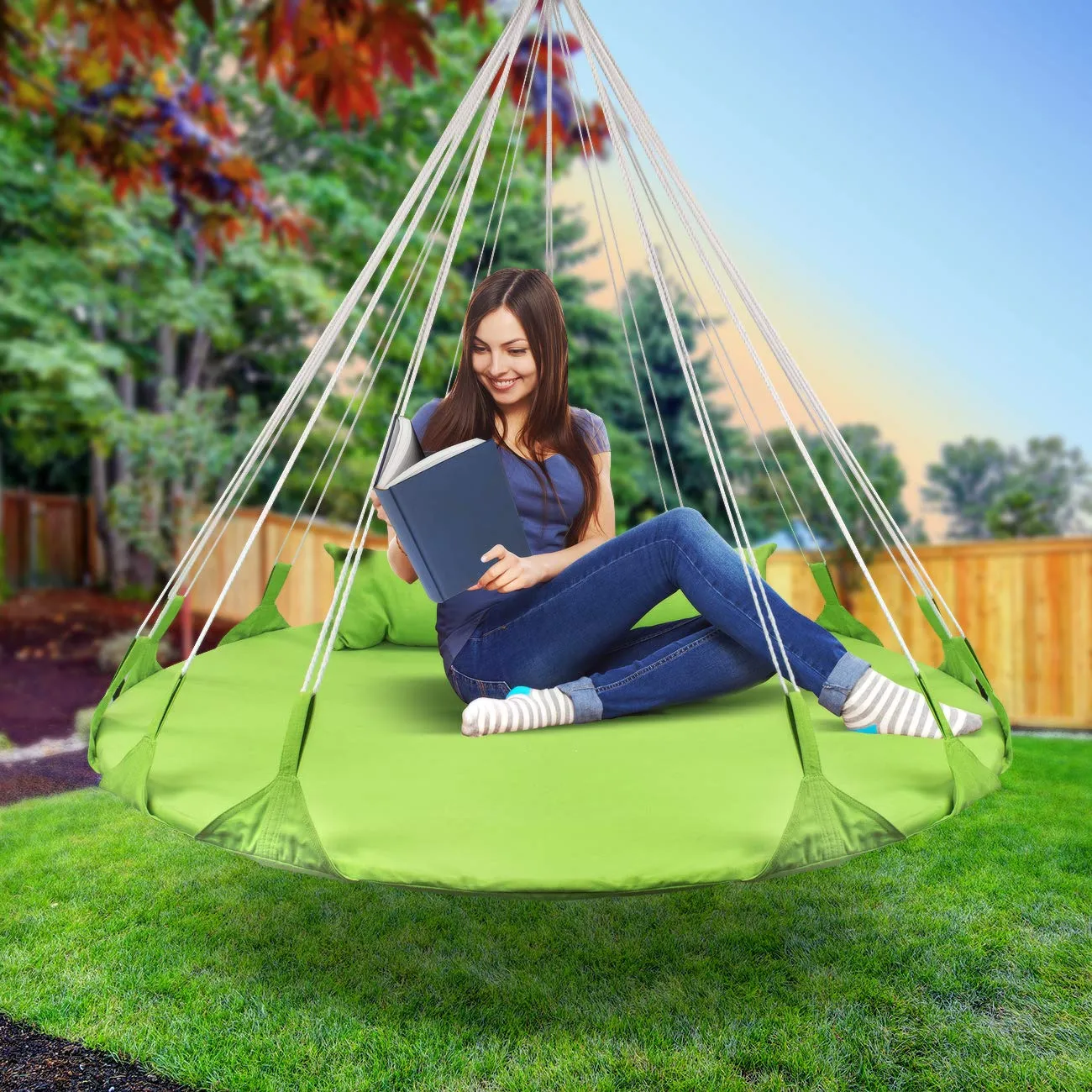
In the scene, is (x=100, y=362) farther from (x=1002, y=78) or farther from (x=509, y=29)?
(x=1002, y=78)

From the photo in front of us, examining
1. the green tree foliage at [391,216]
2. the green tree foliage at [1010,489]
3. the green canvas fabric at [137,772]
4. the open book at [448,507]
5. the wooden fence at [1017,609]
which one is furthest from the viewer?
the green tree foliage at [1010,489]

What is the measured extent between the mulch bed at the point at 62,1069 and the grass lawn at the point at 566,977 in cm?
3

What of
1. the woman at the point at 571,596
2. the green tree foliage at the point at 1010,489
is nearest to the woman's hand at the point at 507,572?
the woman at the point at 571,596

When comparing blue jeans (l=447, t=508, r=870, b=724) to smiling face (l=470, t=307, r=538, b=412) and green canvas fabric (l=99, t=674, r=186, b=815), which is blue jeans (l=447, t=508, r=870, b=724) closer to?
smiling face (l=470, t=307, r=538, b=412)

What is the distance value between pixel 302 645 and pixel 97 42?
76.5 inches

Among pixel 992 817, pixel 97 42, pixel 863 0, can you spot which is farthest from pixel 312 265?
pixel 992 817

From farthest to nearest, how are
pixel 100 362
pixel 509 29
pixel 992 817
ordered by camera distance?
1. pixel 100 362
2. pixel 992 817
3. pixel 509 29

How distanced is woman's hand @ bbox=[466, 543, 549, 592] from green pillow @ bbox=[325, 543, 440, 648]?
0.83 metres

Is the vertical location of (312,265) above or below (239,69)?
below

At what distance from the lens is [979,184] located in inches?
255

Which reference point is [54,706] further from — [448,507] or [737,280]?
[737,280]

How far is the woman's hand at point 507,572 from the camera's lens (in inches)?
57.9

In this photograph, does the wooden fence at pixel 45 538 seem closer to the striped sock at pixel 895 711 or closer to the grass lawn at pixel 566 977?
the grass lawn at pixel 566 977

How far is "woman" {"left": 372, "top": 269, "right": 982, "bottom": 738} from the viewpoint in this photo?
1.44m
